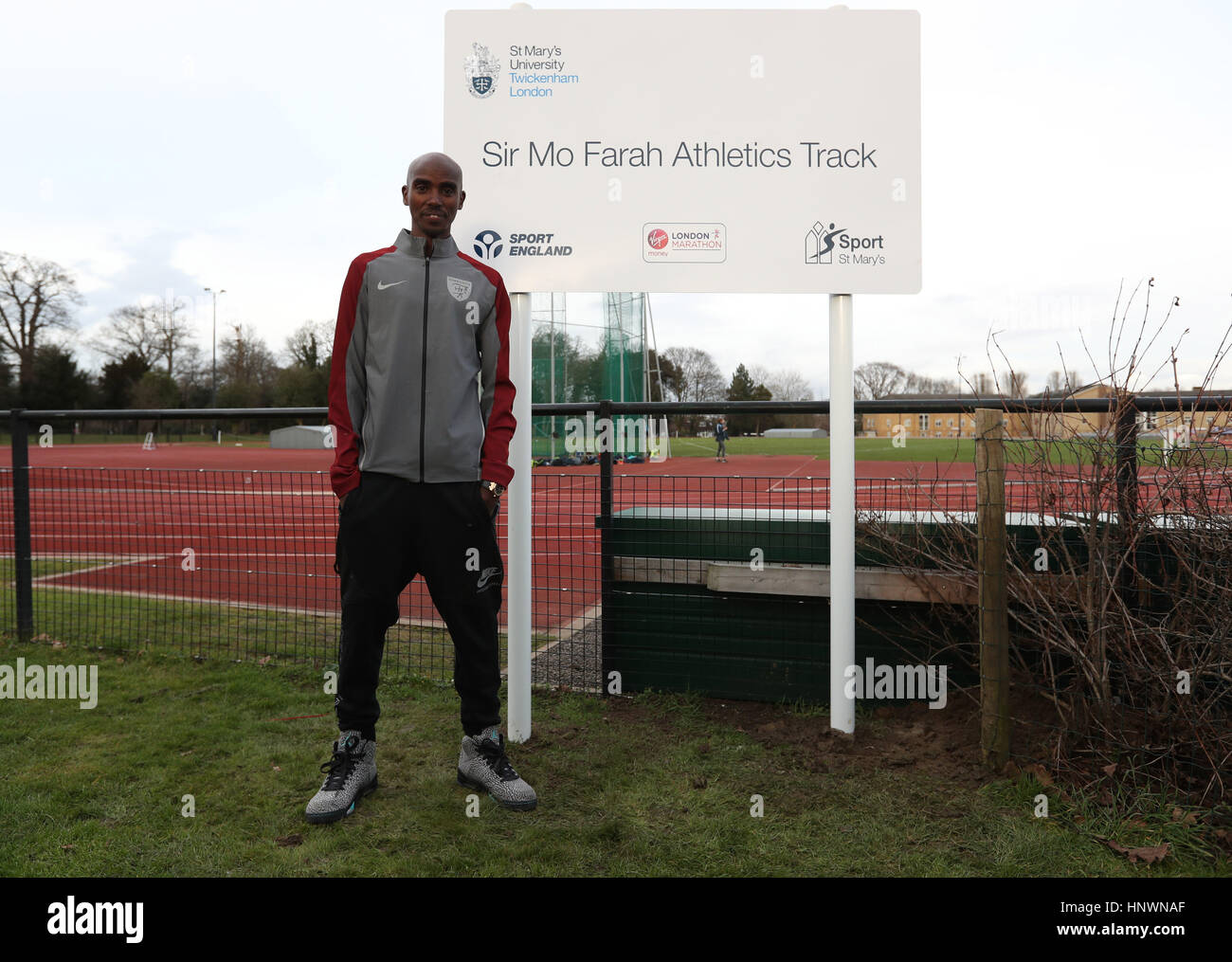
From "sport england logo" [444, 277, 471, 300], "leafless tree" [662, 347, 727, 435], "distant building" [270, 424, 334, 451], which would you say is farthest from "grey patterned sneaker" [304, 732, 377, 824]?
"leafless tree" [662, 347, 727, 435]

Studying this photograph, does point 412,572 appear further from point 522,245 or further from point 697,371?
point 697,371

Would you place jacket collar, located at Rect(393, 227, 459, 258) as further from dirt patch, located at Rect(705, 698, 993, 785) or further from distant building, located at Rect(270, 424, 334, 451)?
distant building, located at Rect(270, 424, 334, 451)

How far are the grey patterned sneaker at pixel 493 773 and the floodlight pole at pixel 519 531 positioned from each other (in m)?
0.38

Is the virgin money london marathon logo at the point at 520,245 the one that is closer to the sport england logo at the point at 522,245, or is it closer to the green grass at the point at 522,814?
the sport england logo at the point at 522,245

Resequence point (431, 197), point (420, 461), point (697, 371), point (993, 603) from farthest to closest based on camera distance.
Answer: point (697, 371), point (993, 603), point (431, 197), point (420, 461)

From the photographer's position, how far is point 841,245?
3.31 meters

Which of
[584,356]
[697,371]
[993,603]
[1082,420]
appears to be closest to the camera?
[993,603]

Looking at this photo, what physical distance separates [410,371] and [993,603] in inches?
89.3

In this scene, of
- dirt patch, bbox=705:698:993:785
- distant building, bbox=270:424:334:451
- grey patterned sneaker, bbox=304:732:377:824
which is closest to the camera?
grey patterned sneaker, bbox=304:732:377:824

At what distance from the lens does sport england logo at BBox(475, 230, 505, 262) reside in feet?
11.0

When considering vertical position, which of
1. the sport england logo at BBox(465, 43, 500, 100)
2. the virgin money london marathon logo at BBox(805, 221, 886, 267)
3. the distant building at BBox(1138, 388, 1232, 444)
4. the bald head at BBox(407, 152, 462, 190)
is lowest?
the distant building at BBox(1138, 388, 1232, 444)

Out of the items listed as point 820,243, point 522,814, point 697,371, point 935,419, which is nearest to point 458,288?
point 820,243

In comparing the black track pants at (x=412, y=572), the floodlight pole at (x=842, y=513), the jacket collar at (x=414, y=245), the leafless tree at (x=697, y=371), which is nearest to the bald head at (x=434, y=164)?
the jacket collar at (x=414, y=245)

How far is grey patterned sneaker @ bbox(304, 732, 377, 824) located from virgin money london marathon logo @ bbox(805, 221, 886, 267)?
8.24 feet
